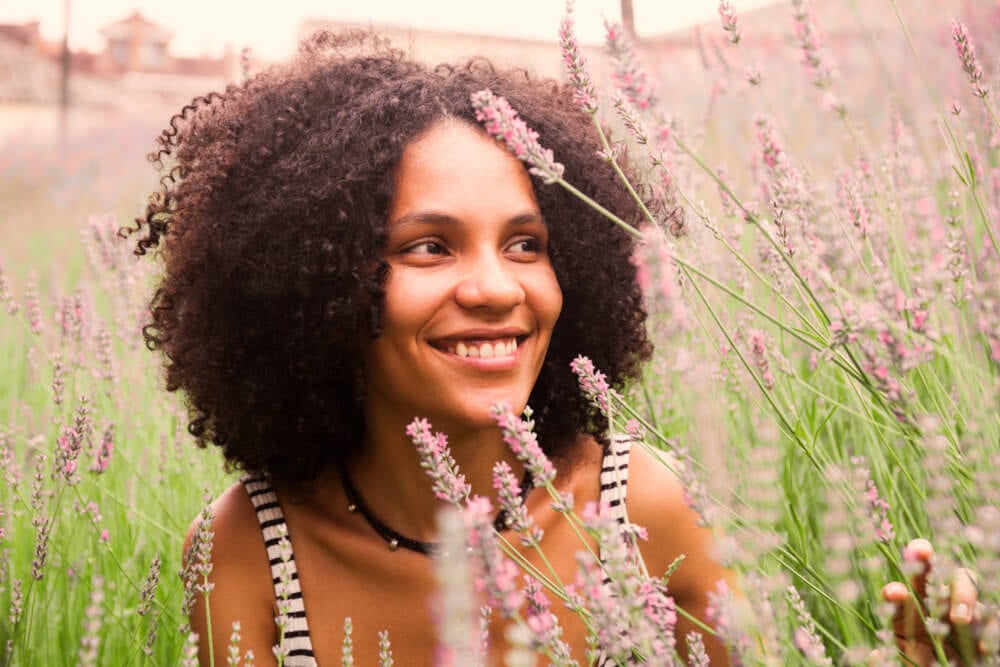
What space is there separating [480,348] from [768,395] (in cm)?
54

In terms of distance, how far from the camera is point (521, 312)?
1.71 metres

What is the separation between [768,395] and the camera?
1.24m

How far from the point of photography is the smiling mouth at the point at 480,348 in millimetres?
1663

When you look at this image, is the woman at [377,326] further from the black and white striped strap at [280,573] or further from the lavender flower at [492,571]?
the lavender flower at [492,571]

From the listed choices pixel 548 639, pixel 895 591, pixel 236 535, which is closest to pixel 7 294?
pixel 236 535

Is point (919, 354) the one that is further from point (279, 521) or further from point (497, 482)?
point (279, 521)

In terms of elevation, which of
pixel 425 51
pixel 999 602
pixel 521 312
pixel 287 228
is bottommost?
pixel 999 602

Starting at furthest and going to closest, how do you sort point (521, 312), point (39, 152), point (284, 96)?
1. point (39, 152)
2. point (284, 96)
3. point (521, 312)

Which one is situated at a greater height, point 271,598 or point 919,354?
point 919,354

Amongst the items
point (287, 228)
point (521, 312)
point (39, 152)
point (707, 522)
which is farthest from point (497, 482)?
→ point (39, 152)

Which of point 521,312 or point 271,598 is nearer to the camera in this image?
point 521,312

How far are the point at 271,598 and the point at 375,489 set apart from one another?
0.88 feet

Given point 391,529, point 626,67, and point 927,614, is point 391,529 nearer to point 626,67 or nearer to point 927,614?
point 927,614

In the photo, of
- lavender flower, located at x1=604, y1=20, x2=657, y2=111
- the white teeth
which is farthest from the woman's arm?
lavender flower, located at x1=604, y1=20, x2=657, y2=111
